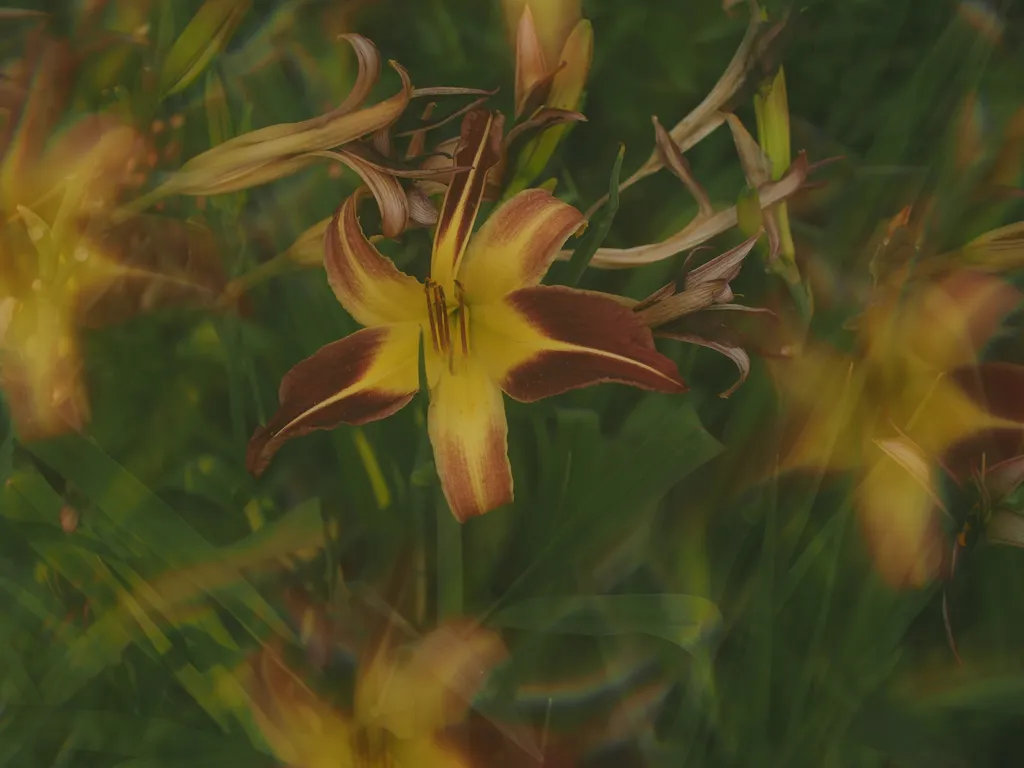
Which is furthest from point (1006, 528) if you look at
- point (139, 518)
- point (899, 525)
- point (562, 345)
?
point (139, 518)

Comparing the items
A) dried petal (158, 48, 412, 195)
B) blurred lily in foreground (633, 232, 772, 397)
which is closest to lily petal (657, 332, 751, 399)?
blurred lily in foreground (633, 232, 772, 397)

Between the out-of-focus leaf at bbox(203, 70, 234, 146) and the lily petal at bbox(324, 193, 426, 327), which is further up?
the out-of-focus leaf at bbox(203, 70, 234, 146)

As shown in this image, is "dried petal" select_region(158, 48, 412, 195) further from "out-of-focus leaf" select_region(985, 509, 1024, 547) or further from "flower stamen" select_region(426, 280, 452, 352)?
"out-of-focus leaf" select_region(985, 509, 1024, 547)

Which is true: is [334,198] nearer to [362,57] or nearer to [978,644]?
[362,57]

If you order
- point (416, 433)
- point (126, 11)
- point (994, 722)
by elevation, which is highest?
point (126, 11)

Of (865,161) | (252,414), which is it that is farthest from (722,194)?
(252,414)

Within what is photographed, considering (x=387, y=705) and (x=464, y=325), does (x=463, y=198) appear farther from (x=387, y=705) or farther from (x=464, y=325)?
(x=387, y=705)

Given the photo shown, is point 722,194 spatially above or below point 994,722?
above

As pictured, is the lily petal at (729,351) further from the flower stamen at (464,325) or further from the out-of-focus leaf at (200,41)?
the out-of-focus leaf at (200,41)
